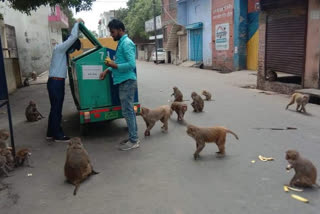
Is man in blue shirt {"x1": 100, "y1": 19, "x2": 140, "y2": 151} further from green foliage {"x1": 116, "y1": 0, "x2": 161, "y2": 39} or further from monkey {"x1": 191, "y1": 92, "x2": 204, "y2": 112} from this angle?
green foliage {"x1": 116, "y1": 0, "x2": 161, "y2": 39}

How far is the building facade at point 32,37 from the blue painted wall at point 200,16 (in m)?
12.1

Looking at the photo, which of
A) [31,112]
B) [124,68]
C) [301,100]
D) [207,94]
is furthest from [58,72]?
[301,100]

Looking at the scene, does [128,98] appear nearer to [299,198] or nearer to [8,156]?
[8,156]

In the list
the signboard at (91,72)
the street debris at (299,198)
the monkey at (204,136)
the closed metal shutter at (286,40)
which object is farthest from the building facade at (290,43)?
the signboard at (91,72)

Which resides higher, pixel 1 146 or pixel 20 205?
pixel 1 146

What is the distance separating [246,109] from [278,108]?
919mm

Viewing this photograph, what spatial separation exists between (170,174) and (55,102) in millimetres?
2838

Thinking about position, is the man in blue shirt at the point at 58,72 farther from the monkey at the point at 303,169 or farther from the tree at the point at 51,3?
the tree at the point at 51,3

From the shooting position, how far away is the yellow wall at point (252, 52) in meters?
19.3

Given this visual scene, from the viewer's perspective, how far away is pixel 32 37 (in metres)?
24.5

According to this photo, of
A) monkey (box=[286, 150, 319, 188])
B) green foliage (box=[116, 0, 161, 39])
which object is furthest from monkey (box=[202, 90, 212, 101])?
green foliage (box=[116, 0, 161, 39])

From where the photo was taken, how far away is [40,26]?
81.7 feet

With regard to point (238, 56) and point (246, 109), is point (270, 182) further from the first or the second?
point (238, 56)

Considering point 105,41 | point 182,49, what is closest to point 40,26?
point 182,49
